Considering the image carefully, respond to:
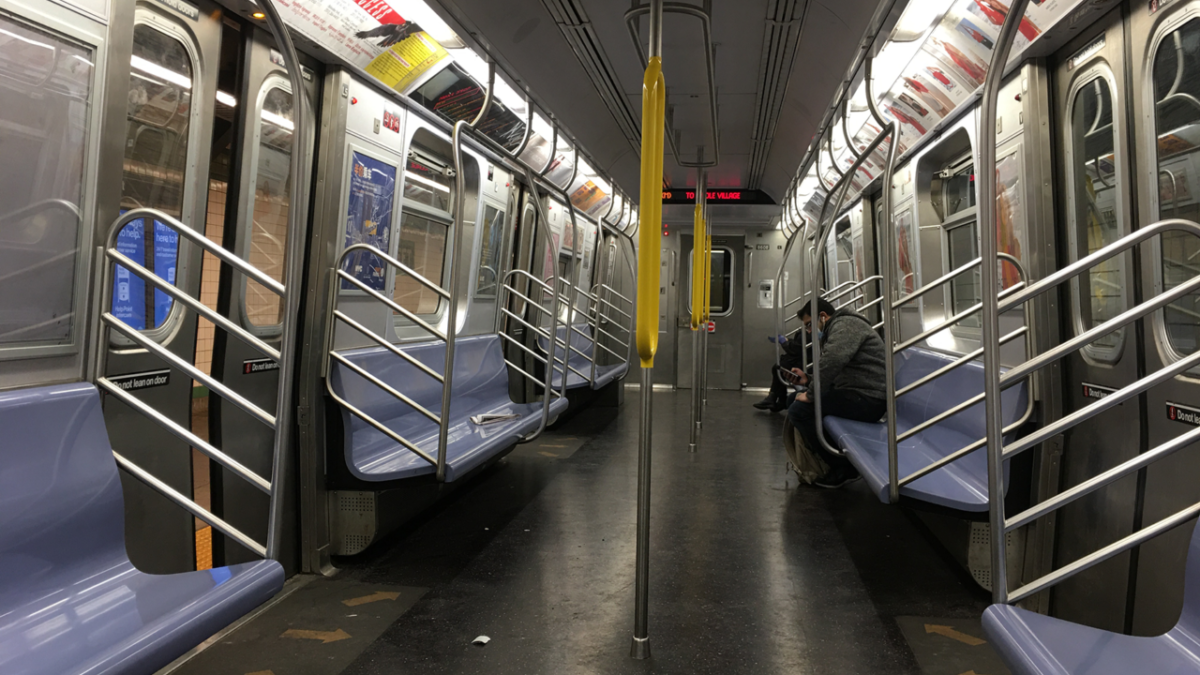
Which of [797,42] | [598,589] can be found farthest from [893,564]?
[797,42]

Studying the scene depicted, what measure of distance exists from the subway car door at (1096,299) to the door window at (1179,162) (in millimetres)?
135

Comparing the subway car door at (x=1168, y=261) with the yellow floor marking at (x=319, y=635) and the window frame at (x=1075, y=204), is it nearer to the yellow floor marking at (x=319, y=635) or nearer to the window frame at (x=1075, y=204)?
the window frame at (x=1075, y=204)

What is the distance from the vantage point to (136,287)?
2318mm

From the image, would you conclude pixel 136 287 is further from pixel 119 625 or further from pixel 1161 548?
pixel 1161 548

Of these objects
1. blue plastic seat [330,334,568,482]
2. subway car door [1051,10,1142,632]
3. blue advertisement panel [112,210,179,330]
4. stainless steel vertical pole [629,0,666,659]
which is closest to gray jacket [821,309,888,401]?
subway car door [1051,10,1142,632]

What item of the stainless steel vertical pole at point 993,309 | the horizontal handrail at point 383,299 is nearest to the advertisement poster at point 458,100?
the horizontal handrail at point 383,299

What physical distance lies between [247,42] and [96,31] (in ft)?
2.33

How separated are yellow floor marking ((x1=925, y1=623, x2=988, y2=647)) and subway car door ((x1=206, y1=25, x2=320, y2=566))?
257cm

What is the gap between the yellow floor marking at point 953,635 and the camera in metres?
2.50

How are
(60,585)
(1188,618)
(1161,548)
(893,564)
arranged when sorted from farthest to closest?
(893,564)
(1161,548)
(60,585)
(1188,618)

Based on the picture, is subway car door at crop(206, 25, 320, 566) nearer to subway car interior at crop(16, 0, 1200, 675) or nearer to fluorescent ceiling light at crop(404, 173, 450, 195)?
subway car interior at crop(16, 0, 1200, 675)

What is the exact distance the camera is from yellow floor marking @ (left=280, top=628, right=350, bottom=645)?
95.9 inches

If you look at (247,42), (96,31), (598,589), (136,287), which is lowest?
(598,589)

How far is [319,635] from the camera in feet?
8.07
